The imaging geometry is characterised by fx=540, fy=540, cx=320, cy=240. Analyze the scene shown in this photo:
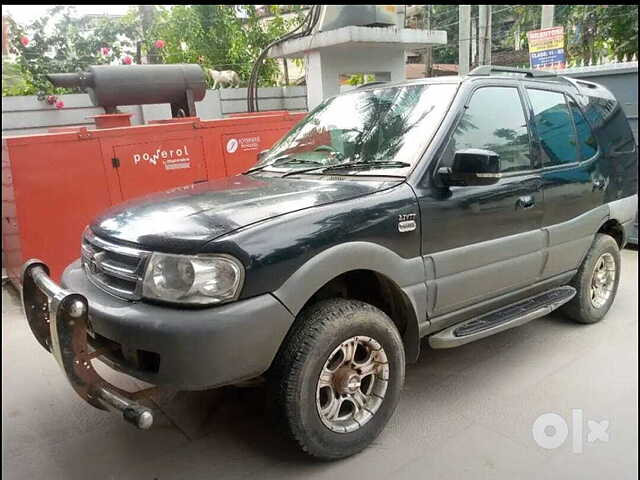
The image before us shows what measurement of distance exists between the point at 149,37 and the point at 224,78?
892 millimetres

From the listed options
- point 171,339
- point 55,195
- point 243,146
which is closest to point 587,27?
point 243,146

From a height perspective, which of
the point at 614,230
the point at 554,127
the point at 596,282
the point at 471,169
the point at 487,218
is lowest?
the point at 596,282

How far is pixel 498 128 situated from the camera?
3.47m

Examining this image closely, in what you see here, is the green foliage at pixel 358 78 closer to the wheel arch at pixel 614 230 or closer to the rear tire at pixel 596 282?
the wheel arch at pixel 614 230

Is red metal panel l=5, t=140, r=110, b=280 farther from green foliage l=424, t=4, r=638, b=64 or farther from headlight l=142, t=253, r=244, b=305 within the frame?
green foliage l=424, t=4, r=638, b=64

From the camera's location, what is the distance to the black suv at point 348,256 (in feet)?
7.41

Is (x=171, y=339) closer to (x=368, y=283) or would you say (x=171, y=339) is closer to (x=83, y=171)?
(x=368, y=283)

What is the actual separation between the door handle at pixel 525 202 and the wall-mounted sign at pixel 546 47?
13.2 ft

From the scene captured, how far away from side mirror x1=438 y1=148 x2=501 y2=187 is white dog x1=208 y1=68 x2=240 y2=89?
145 inches

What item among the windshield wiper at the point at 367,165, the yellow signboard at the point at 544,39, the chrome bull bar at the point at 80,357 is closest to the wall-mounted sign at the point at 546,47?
the yellow signboard at the point at 544,39

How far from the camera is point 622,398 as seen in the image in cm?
326

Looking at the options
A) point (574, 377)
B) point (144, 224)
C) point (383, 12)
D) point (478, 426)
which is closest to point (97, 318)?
point (144, 224)

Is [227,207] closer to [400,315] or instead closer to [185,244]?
[185,244]

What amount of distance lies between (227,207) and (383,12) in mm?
5600
